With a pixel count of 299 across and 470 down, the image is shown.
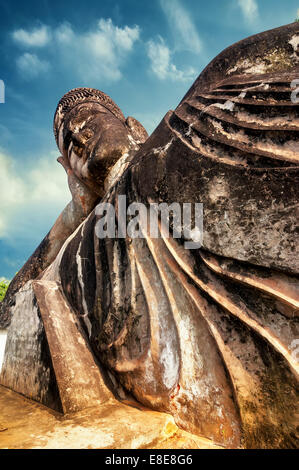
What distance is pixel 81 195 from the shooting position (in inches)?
139

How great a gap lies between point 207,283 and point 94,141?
6.60 feet

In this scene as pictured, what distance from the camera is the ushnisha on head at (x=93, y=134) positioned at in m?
2.72

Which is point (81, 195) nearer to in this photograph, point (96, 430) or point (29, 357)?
point (29, 357)

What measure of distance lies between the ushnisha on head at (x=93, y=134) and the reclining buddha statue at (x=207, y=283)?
849 millimetres

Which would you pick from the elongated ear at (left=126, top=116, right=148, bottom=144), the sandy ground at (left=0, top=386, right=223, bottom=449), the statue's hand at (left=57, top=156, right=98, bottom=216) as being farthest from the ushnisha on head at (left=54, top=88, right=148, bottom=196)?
the sandy ground at (left=0, top=386, right=223, bottom=449)

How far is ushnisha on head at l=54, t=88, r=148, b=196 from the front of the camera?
8.93 ft

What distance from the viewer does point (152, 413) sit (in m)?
1.44

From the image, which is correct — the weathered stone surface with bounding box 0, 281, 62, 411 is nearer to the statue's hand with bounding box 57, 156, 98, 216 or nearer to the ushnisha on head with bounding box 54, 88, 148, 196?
the ushnisha on head with bounding box 54, 88, 148, 196

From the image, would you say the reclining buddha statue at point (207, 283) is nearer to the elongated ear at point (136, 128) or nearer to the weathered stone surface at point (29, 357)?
the weathered stone surface at point (29, 357)

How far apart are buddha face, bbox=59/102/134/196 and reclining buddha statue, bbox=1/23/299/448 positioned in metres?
0.84

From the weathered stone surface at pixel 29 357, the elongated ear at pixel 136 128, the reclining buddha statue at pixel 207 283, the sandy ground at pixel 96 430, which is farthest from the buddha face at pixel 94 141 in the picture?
the sandy ground at pixel 96 430

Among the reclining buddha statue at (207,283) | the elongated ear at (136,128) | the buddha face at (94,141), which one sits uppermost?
the elongated ear at (136,128)

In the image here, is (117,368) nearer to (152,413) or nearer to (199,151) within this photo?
(152,413)

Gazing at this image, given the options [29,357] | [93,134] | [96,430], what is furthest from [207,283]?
[93,134]
